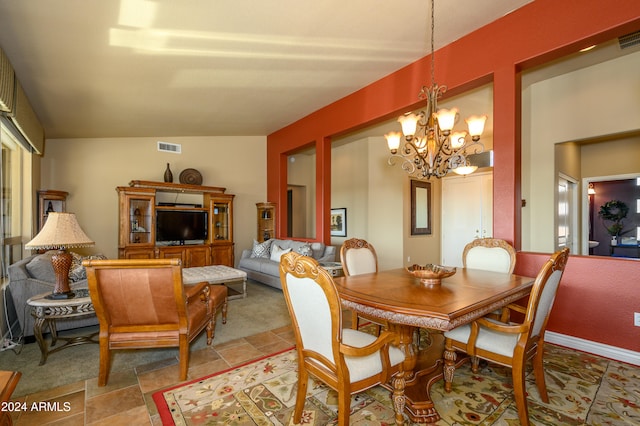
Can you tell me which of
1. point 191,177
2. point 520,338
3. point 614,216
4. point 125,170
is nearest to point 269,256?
point 191,177

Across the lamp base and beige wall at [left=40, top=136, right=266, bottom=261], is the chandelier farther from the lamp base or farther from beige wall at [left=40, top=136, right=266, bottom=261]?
beige wall at [left=40, top=136, right=266, bottom=261]

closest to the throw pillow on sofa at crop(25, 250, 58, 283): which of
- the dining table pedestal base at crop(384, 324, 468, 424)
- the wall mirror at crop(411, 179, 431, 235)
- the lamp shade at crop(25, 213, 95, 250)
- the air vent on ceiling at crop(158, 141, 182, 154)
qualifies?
the lamp shade at crop(25, 213, 95, 250)

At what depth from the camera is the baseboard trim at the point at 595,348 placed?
2453 mm

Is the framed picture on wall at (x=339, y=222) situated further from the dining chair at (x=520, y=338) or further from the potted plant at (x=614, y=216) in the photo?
the potted plant at (x=614, y=216)

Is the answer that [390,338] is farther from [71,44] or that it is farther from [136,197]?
[136,197]

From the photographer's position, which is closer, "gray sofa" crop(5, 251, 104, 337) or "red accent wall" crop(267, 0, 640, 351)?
"red accent wall" crop(267, 0, 640, 351)

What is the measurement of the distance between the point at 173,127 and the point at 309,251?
332 centimetres

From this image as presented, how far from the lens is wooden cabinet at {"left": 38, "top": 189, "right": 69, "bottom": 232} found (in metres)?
4.59

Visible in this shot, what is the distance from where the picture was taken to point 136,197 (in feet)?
17.3

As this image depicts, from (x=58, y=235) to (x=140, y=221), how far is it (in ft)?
10.8

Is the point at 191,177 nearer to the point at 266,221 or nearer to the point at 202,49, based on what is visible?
the point at 266,221

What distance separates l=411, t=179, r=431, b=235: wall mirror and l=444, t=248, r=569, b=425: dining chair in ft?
14.4

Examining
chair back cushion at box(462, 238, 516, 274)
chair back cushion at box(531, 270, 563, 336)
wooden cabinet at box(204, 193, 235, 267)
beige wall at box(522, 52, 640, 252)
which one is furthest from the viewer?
wooden cabinet at box(204, 193, 235, 267)

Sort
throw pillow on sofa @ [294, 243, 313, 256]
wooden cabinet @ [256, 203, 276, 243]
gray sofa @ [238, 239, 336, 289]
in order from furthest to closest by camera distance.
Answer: wooden cabinet @ [256, 203, 276, 243] < gray sofa @ [238, 239, 336, 289] < throw pillow on sofa @ [294, 243, 313, 256]
